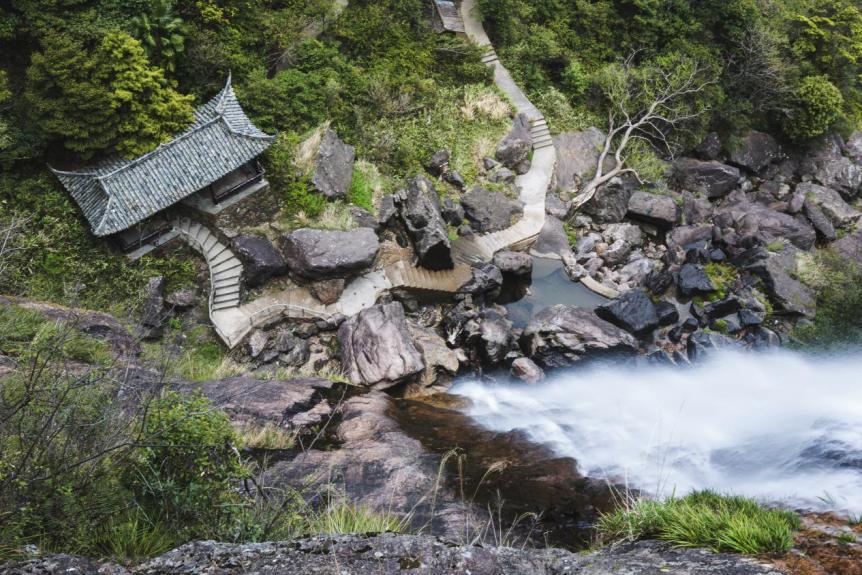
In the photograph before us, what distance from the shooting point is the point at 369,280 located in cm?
2180

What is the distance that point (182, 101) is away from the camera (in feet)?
67.3

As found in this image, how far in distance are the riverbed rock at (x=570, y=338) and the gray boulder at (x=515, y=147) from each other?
9.15 m

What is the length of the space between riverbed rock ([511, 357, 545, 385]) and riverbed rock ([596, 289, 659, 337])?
4.54 meters

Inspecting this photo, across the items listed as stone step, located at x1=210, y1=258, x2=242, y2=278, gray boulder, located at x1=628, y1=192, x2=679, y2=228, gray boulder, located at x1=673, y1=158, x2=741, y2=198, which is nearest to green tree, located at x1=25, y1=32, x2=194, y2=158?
stone step, located at x1=210, y1=258, x2=242, y2=278

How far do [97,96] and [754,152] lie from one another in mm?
32375

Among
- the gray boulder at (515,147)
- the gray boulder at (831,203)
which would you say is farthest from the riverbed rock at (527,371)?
the gray boulder at (831,203)

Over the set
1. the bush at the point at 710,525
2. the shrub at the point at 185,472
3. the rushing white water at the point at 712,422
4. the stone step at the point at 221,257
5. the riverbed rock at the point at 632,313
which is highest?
the stone step at the point at 221,257

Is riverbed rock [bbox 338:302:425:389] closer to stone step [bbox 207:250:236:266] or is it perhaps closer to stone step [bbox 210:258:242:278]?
stone step [bbox 210:258:242:278]

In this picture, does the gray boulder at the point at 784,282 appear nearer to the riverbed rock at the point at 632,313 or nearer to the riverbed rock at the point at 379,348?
the riverbed rock at the point at 632,313

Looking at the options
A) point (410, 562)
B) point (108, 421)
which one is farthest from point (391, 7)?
point (410, 562)

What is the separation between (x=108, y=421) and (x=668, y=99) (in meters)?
30.9

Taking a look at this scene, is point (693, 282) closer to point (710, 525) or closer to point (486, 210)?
point (486, 210)

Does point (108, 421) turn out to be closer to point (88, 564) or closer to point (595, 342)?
point (88, 564)

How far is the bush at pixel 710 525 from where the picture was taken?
21.8 ft
